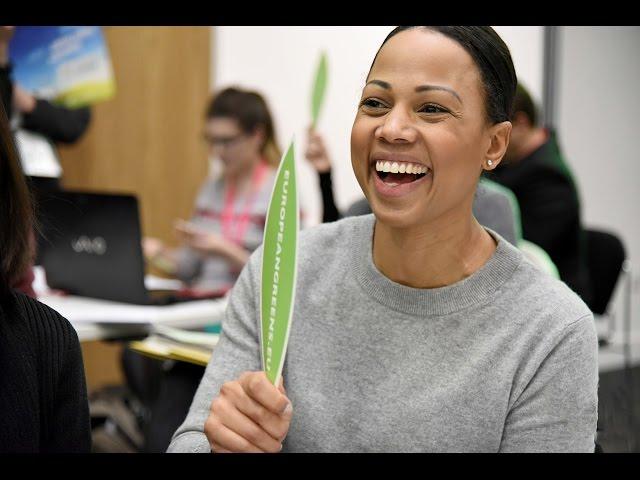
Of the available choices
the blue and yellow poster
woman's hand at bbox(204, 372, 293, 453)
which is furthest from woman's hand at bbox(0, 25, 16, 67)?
woman's hand at bbox(204, 372, 293, 453)

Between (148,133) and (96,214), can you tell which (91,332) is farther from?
(148,133)

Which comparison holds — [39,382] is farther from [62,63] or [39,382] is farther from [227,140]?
[227,140]

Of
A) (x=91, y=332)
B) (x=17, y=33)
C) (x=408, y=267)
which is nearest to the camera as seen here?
(x=408, y=267)

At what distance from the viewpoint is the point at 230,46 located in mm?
4824

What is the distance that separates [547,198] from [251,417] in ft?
7.80

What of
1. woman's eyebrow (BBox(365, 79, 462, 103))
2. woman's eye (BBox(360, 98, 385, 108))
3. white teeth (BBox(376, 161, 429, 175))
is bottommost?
Answer: white teeth (BBox(376, 161, 429, 175))

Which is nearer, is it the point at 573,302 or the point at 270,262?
the point at 270,262

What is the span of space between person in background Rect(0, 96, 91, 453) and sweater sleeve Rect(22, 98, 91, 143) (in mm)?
1705

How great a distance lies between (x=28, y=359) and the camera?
0.91m

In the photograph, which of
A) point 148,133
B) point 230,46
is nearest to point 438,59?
point 148,133

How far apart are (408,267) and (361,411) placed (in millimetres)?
199

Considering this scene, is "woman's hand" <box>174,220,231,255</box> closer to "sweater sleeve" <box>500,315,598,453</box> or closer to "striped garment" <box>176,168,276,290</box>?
"striped garment" <box>176,168,276,290</box>

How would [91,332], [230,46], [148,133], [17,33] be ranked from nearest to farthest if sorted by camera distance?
[91,332]
[17,33]
[148,133]
[230,46]

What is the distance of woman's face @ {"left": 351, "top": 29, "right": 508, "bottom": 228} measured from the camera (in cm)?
101
